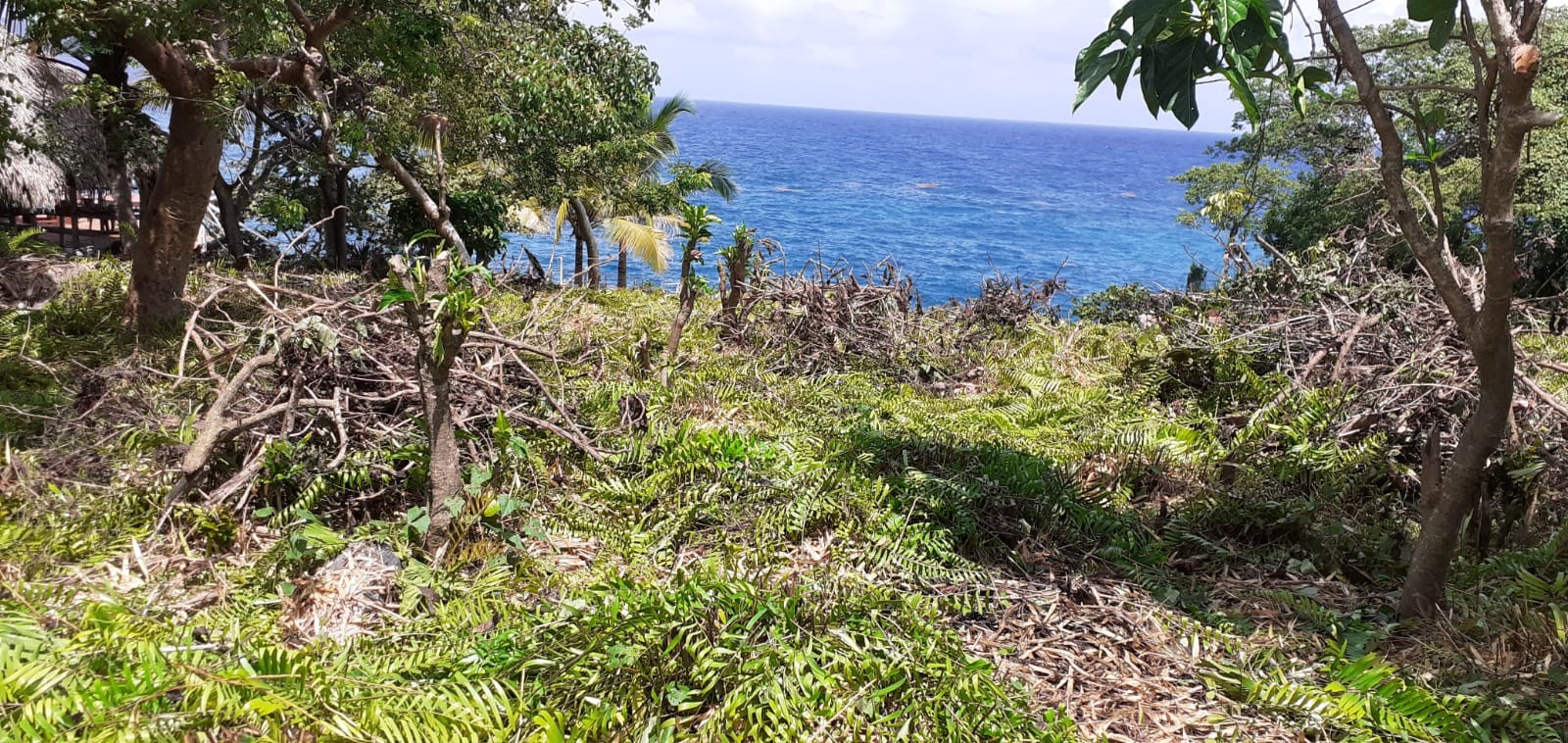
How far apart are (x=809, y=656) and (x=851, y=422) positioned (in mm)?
2808

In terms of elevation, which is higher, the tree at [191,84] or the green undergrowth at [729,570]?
the tree at [191,84]

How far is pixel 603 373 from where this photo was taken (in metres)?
5.66

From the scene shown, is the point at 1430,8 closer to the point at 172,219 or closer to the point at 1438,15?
the point at 1438,15

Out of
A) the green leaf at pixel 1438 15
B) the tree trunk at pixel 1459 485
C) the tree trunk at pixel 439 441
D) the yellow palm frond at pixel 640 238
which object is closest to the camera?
the green leaf at pixel 1438 15

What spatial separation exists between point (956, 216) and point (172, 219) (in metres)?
66.2

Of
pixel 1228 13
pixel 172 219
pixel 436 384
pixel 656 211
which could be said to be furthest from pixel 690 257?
pixel 656 211

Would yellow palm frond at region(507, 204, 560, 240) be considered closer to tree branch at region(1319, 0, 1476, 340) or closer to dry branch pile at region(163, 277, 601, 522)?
dry branch pile at region(163, 277, 601, 522)

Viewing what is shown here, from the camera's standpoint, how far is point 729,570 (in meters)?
3.47

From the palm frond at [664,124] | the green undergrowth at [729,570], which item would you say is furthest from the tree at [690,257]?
the palm frond at [664,124]

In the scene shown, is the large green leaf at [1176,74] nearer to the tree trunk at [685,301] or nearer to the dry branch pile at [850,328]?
the tree trunk at [685,301]

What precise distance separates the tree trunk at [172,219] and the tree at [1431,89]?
299 inches

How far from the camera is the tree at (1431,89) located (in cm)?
199

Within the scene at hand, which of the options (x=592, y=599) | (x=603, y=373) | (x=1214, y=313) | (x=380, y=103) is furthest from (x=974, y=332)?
(x=380, y=103)

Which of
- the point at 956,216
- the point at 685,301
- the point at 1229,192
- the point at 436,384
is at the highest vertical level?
A: the point at 956,216
